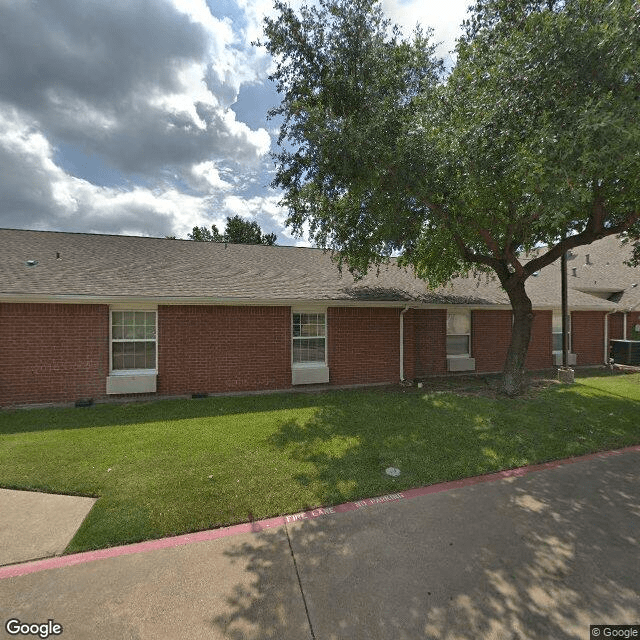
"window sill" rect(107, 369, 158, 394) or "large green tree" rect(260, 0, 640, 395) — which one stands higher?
"large green tree" rect(260, 0, 640, 395)

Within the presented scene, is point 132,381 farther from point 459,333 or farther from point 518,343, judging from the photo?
point 459,333

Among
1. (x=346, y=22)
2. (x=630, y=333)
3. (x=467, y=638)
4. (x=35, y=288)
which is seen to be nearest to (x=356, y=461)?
(x=467, y=638)

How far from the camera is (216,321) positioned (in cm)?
966

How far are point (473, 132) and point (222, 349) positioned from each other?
813cm

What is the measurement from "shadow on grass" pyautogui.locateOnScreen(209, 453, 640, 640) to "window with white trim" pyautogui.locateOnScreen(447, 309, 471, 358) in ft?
27.6

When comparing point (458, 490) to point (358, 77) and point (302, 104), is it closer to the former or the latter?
point (302, 104)

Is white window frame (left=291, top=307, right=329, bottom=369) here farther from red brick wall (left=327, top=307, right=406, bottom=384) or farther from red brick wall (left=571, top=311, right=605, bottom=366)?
red brick wall (left=571, top=311, right=605, bottom=366)

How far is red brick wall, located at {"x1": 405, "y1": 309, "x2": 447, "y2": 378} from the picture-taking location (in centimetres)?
1218

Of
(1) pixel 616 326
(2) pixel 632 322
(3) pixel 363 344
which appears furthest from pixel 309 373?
(2) pixel 632 322

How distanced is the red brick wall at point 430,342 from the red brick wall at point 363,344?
1272 mm

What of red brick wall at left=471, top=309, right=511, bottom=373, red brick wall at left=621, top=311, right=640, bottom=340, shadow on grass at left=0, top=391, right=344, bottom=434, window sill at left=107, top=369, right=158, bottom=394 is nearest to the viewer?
shadow on grass at left=0, top=391, right=344, bottom=434

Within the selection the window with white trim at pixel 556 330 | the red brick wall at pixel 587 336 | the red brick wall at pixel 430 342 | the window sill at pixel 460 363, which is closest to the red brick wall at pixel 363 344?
the red brick wall at pixel 430 342

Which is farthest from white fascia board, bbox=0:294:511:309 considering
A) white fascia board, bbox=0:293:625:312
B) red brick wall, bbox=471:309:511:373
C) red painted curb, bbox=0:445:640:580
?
red painted curb, bbox=0:445:640:580

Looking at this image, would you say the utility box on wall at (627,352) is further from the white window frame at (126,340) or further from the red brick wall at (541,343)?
the white window frame at (126,340)
